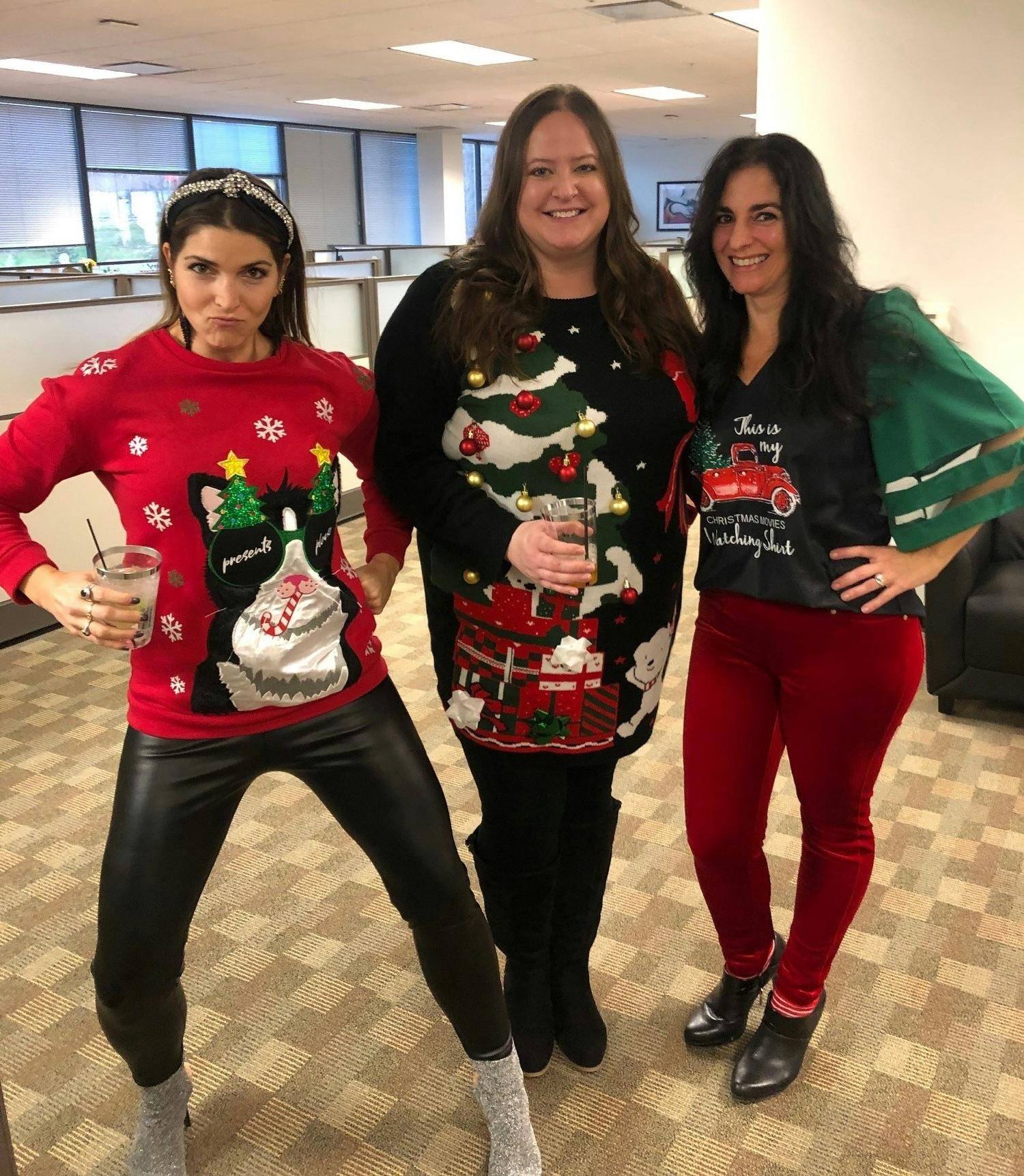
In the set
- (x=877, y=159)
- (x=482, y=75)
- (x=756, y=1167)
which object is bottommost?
(x=756, y=1167)

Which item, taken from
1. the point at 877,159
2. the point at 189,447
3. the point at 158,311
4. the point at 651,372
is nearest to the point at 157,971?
the point at 189,447

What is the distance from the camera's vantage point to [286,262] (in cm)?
136

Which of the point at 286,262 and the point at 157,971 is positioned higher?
the point at 286,262

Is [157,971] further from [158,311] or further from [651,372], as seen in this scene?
[158,311]

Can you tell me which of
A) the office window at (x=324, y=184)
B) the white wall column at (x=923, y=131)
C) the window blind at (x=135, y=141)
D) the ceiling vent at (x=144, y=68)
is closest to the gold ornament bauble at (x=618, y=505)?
the white wall column at (x=923, y=131)

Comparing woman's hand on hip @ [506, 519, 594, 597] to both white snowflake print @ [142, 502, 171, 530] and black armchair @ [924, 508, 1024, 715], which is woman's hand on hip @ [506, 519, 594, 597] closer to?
white snowflake print @ [142, 502, 171, 530]

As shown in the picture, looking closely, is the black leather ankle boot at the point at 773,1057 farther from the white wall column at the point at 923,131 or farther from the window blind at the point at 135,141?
the window blind at the point at 135,141

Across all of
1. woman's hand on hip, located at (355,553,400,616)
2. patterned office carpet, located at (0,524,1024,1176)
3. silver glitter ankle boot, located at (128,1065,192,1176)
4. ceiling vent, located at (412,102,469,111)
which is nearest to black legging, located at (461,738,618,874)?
woman's hand on hip, located at (355,553,400,616)

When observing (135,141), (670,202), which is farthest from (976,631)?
(670,202)

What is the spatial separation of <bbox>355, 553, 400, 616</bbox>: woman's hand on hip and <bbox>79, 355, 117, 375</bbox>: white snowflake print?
0.42 m

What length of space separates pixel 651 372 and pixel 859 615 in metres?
0.46

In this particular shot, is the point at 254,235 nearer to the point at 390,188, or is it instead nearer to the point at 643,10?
the point at 643,10

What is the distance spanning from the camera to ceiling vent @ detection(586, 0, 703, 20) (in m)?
6.23

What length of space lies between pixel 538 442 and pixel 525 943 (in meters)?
0.82
